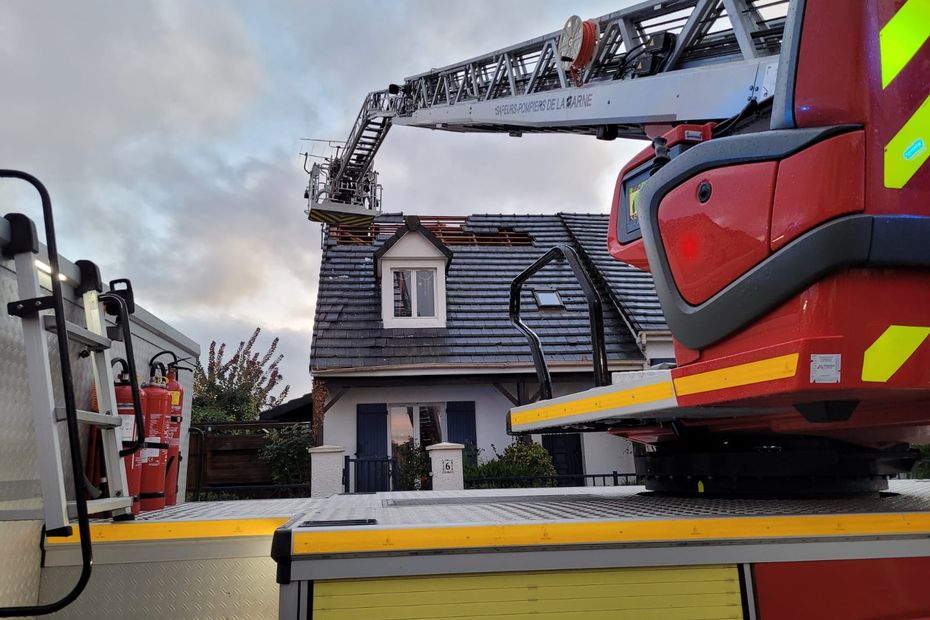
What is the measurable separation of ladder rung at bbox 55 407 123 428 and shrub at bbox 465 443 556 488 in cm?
985

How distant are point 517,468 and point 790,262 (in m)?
10.8

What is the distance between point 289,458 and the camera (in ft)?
41.4

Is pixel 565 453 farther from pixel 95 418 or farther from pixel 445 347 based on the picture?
pixel 95 418

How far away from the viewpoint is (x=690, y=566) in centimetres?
180

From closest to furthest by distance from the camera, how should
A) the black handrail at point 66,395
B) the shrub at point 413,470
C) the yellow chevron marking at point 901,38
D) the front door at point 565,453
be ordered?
1. the black handrail at point 66,395
2. the yellow chevron marking at point 901,38
3. the shrub at point 413,470
4. the front door at point 565,453

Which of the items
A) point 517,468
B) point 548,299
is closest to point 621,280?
point 548,299

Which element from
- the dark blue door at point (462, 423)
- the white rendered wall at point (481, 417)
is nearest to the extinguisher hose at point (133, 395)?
the white rendered wall at point (481, 417)

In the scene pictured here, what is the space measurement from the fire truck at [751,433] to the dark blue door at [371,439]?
10.3m

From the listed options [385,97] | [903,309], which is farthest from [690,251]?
[385,97]

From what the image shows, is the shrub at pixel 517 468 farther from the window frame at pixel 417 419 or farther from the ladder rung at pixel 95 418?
the ladder rung at pixel 95 418

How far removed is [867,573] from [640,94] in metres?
3.24

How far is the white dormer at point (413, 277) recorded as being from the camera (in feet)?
46.6

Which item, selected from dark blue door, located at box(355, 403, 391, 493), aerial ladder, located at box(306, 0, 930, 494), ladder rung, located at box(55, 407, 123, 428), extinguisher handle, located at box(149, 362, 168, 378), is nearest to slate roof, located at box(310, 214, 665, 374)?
dark blue door, located at box(355, 403, 391, 493)

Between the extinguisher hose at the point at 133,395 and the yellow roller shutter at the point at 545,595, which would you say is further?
the extinguisher hose at the point at 133,395
